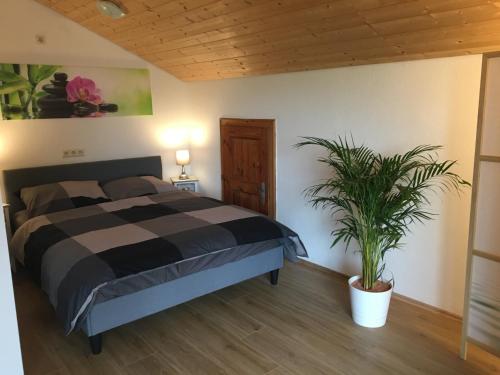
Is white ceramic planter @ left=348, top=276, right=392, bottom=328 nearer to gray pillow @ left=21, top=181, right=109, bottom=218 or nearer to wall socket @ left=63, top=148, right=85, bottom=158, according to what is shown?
gray pillow @ left=21, top=181, right=109, bottom=218

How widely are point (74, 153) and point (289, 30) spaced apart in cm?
280

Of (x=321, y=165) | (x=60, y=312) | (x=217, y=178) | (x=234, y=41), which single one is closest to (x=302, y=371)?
(x=60, y=312)

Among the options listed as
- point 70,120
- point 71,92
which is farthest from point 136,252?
point 71,92

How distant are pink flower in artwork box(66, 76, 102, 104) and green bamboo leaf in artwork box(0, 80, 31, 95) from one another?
0.40 m

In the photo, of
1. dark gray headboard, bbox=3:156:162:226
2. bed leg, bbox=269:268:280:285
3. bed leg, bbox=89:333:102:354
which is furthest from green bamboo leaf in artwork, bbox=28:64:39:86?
bed leg, bbox=269:268:280:285

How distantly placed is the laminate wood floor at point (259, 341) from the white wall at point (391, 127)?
0.32m

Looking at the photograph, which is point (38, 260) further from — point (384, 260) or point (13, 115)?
point (384, 260)

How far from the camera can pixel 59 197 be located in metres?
3.90

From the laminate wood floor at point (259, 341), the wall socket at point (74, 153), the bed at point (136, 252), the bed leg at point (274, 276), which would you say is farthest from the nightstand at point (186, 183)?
the laminate wood floor at point (259, 341)

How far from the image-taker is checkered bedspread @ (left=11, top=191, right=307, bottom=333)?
8.24 ft

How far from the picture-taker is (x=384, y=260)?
329cm

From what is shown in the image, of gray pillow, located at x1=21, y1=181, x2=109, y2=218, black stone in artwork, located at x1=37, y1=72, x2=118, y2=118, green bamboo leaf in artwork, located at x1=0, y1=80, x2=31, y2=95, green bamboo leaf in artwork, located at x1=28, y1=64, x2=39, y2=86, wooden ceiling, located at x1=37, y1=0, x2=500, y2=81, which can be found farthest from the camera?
black stone in artwork, located at x1=37, y1=72, x2=118, y2=118

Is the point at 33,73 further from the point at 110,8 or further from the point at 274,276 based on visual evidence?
the point at 274,276

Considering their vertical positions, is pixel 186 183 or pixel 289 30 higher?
pixel 289 30
